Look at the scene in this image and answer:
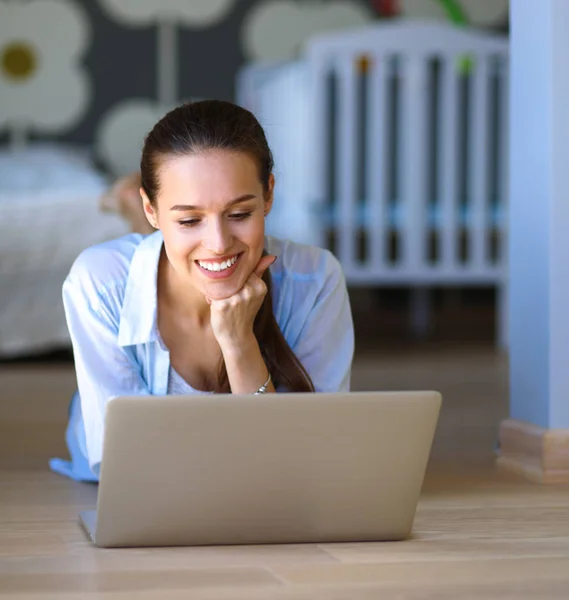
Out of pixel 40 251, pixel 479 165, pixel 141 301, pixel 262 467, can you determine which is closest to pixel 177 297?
pixel 141 301

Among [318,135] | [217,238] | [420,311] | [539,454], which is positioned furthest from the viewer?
[420,311]

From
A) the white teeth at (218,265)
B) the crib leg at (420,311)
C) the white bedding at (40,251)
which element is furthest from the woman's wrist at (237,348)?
the crib leg at (420,311)

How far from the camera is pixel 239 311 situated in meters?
1.40

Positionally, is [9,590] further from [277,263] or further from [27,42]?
[27,42]

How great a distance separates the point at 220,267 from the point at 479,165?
7.70 feet

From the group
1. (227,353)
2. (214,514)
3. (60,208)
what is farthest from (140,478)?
(60,208)

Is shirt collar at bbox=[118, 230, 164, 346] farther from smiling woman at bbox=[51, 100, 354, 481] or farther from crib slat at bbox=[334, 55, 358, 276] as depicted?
crib slat at bbox=[334, 55, 358, 276]

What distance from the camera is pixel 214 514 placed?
3.98 ft

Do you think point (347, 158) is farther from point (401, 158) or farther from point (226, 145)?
point (226, 145)

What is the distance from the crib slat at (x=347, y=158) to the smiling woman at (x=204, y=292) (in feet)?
6.20

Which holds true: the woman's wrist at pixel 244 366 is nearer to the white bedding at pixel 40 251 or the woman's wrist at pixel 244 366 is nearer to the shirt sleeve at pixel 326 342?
the shirt sleeve at pixel 326 342

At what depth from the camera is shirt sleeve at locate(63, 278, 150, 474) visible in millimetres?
1448

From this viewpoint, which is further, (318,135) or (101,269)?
(318,135)

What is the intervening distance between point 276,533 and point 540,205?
2.41 feet
